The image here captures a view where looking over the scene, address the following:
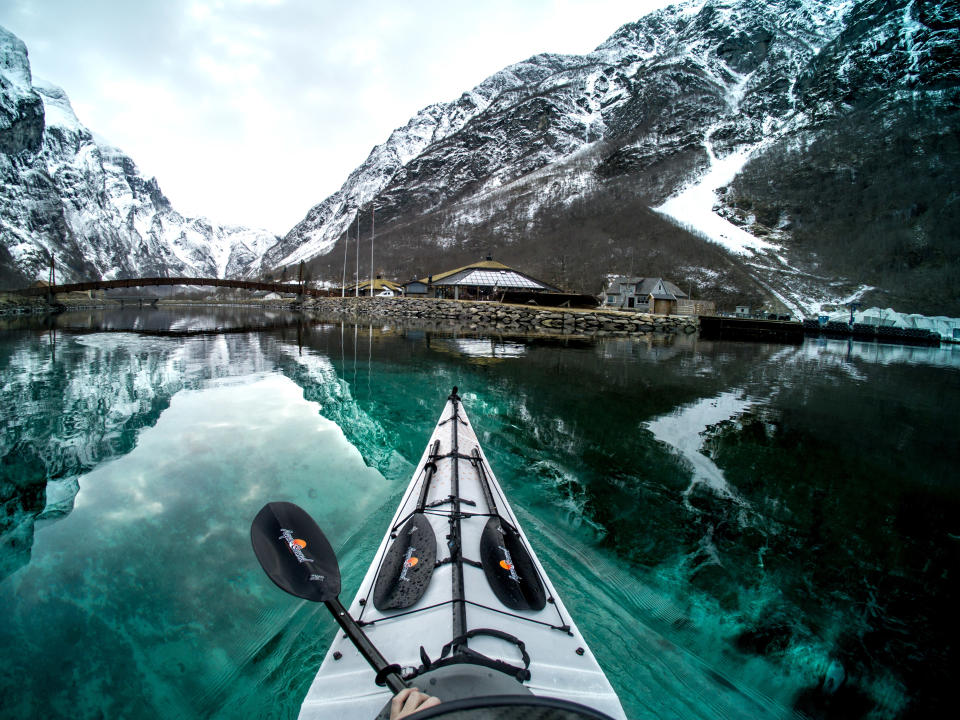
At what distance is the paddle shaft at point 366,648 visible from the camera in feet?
8.11

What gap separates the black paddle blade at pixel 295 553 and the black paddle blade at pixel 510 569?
1.19 metres

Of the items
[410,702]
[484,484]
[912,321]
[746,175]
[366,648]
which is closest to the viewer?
[410,702]

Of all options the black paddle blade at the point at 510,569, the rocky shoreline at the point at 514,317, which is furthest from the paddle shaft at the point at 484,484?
the rocky shoreline at the point at 514,317

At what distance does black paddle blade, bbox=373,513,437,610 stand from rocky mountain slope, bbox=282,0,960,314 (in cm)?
8113

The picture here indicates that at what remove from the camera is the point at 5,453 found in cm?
866

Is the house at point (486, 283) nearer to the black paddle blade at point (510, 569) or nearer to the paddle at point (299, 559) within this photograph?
the black paddle blade at point (510, 569)

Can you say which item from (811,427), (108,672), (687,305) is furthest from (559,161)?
(108,672)

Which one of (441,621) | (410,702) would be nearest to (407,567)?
(441,621)

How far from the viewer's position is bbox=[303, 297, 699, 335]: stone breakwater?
149 feet

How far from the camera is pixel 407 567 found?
3.67m

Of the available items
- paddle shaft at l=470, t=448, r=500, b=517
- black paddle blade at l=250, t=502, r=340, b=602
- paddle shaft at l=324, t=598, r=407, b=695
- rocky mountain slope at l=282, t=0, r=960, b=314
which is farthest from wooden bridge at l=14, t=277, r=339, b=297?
paddle shaft at l=324, t=598, r=407, b=695

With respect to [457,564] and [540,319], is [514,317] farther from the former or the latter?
[457,564]

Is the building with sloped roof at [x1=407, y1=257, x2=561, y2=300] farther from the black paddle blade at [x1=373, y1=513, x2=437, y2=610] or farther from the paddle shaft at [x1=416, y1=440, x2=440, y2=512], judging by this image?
the black paddle blade at [x1=373, y1=513, x2=437, y2=610]

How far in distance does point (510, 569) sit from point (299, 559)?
1595 mm
